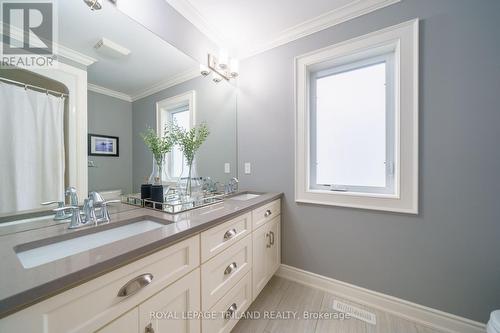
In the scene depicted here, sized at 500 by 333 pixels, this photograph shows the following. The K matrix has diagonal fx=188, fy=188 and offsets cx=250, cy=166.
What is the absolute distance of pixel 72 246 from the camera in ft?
2.55

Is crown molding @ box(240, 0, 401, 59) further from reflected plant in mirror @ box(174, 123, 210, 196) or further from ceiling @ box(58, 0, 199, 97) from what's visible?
reflected plant in mirror @ box(174, 123, 210, 196)

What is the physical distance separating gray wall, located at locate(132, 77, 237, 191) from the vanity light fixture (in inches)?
2.7

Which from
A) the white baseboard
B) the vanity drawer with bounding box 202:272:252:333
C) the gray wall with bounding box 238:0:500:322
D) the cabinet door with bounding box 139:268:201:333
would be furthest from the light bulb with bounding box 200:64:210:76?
the white baseboard

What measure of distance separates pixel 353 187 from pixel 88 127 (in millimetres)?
1942

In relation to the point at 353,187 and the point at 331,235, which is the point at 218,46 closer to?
the point at 353,187

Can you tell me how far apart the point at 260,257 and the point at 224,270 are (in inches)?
18.7

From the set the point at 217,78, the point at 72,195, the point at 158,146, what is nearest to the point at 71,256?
the point at 72,195

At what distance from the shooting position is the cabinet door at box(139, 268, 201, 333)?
0.68 m

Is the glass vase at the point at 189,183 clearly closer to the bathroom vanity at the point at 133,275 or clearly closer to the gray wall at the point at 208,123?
the gray wall at the point at 208,123

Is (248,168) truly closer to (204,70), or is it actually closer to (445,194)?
(204,70)

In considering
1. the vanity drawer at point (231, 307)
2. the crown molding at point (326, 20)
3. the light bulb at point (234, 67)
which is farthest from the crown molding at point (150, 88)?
the vanity drawer at point (231, 307)

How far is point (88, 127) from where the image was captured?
3.24ft

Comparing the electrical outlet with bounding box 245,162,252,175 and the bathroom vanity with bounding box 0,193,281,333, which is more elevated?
the electrical outlet with bounding box 245,162,252,175

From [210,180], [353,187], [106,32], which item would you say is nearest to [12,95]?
[106,32]
